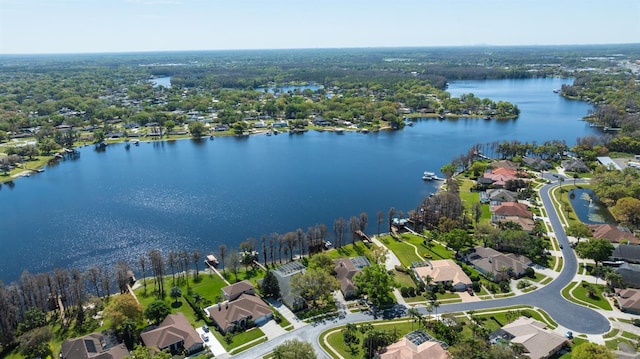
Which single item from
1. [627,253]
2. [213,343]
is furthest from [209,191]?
[627,253]

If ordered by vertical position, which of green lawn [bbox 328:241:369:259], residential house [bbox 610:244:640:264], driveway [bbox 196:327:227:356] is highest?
residential house [bbox 610:244:640:264]

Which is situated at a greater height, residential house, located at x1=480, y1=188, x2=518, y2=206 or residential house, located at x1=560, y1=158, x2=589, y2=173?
residential house, located at x1=560, y1=158, x2=589, y2=173

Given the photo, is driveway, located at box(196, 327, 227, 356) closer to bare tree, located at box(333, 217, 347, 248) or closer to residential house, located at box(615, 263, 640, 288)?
bare tree, located at box(333, 217, 347, 248)

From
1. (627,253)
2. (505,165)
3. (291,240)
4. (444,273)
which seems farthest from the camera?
(505,165)

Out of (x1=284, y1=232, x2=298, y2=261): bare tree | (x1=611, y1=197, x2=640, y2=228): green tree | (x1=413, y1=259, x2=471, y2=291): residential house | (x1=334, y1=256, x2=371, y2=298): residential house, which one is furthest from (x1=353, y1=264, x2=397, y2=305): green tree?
(x1=611, y1=197, x2=640, y2=228): green tree

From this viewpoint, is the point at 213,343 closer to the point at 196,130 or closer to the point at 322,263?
the point at 322,263

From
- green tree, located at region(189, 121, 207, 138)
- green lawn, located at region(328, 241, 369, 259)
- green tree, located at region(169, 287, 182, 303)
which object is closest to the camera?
green tree, located at region(169, 287, 182, 303)

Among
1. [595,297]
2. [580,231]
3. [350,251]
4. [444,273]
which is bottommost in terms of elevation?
[350,251]

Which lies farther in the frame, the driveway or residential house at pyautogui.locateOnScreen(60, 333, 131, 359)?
the driveway

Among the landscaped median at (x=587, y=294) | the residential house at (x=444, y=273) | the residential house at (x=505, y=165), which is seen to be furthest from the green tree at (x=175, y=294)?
the residential house at (x=505, y=165)
